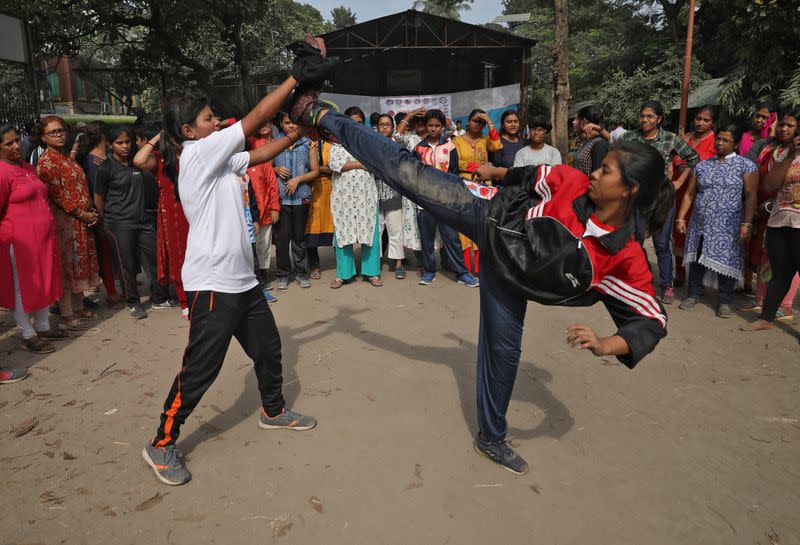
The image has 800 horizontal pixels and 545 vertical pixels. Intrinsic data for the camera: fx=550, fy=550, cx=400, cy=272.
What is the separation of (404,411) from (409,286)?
2.94m

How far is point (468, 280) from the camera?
6.32m

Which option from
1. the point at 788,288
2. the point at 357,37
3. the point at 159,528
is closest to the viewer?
the point at 159,528

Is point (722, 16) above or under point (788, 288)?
above

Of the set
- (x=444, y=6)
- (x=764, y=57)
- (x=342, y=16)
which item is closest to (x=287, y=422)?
(x=764, y=57)

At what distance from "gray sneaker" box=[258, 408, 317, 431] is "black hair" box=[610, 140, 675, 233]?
2.11 m

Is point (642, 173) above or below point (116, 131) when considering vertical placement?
below

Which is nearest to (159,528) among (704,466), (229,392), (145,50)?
(229,392)

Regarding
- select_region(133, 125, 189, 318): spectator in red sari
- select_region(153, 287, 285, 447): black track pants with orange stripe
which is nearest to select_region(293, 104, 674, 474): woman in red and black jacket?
select_region(153, 287, 285, 447): black track pants with orange stripe

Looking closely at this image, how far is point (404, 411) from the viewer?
346 cm

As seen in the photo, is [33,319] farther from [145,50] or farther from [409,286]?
[145,50]

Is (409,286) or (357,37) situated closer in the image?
(409,286)

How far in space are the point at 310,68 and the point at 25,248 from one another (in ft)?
10.3

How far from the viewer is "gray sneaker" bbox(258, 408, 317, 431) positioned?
3199mm

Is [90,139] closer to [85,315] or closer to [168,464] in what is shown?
[85,315]
